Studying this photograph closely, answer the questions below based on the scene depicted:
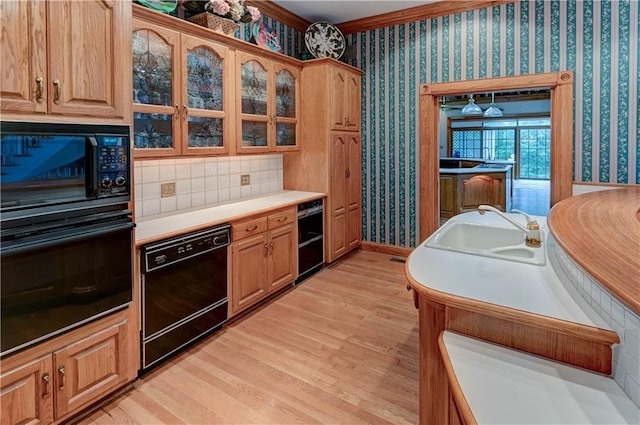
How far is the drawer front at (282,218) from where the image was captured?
325cm

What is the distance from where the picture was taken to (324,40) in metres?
4.42

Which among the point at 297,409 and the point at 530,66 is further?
the point at 530,66

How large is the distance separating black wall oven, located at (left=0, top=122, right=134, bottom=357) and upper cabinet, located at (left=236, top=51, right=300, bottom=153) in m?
1.44

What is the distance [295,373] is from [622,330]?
1.74m

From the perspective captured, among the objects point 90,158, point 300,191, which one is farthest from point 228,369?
point 300,191

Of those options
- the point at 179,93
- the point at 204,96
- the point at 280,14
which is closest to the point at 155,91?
the point at 179,93

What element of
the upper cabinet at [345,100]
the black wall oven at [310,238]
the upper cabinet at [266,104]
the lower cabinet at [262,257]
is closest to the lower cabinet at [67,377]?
the lower cabinet at [262,257]

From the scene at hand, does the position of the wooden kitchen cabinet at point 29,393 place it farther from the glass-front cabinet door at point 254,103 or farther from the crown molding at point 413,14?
the crown molding at point 413,14

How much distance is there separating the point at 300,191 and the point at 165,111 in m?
1.91

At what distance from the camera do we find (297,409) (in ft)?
6.56

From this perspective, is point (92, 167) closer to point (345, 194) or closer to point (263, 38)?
point (263, 38)

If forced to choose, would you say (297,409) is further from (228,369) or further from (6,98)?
(6,98)

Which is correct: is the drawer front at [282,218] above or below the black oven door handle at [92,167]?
below

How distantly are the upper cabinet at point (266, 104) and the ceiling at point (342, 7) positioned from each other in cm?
71
